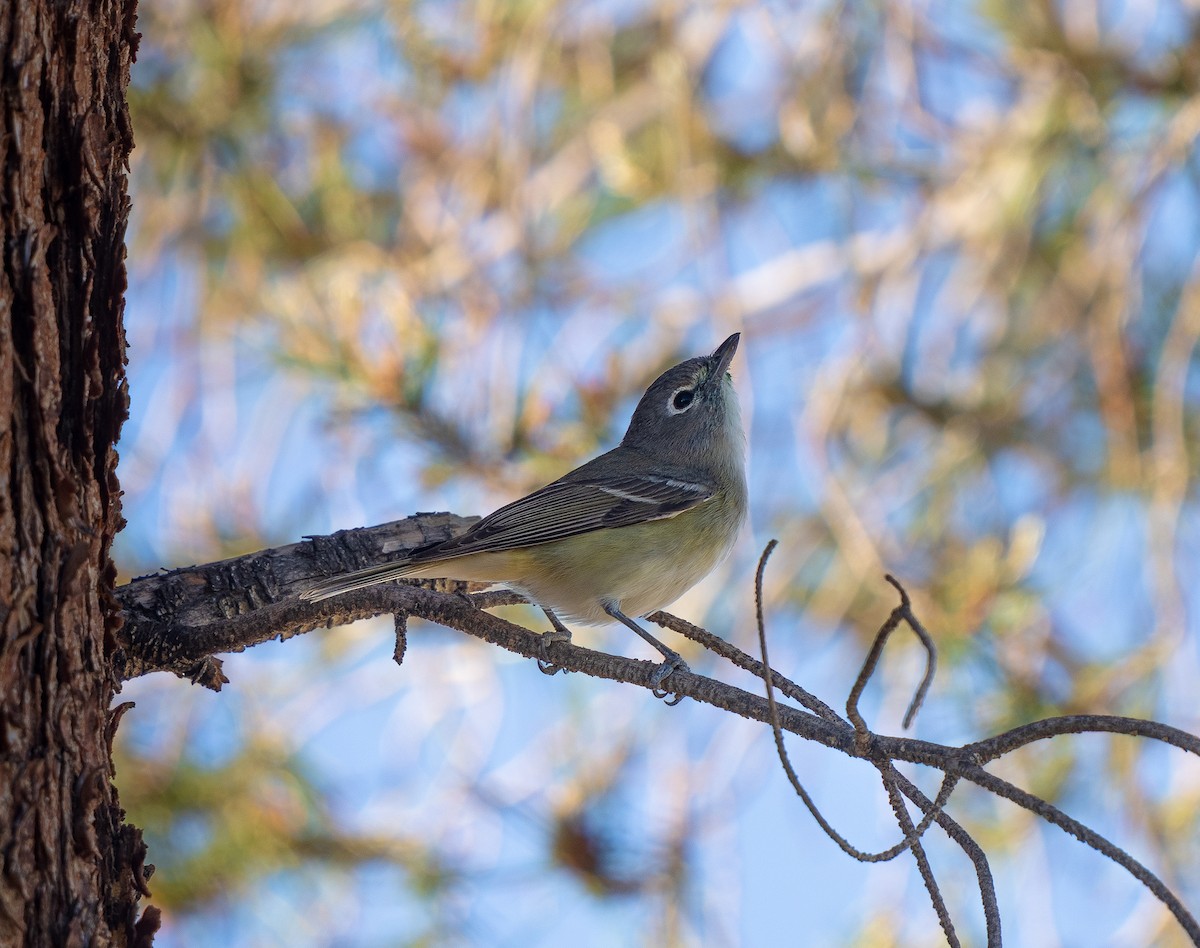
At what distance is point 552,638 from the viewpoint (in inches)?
94.0

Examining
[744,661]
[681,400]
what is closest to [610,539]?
[681,400]

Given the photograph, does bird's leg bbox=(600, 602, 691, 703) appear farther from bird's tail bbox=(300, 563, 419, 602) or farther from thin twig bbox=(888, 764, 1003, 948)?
bird's tail bbox=(300, 563, 419, 602)

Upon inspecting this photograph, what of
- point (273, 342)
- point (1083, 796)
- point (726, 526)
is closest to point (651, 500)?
point (726, 526)

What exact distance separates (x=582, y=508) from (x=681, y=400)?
0.81 metres

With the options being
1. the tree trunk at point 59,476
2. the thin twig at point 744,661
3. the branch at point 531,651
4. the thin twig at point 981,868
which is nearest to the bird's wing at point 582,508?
the branch at point 531,651

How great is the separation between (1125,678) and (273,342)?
3.04 meters

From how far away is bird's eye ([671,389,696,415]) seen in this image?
4191 mm

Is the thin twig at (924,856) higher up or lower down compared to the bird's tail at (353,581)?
lower down

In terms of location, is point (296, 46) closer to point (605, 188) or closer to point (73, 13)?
point (605, 188)

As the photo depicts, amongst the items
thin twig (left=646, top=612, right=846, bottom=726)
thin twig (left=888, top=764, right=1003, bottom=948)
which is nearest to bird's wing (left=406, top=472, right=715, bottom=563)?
thin twig (left=646, top=612, right=846, bottom=726)

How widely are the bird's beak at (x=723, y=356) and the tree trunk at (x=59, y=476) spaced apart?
2.59 metres

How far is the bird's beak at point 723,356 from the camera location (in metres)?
4.11

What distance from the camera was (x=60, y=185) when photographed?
1682 millimetres

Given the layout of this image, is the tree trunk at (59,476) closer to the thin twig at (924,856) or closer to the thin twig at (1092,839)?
the thin twig at (924,856)
